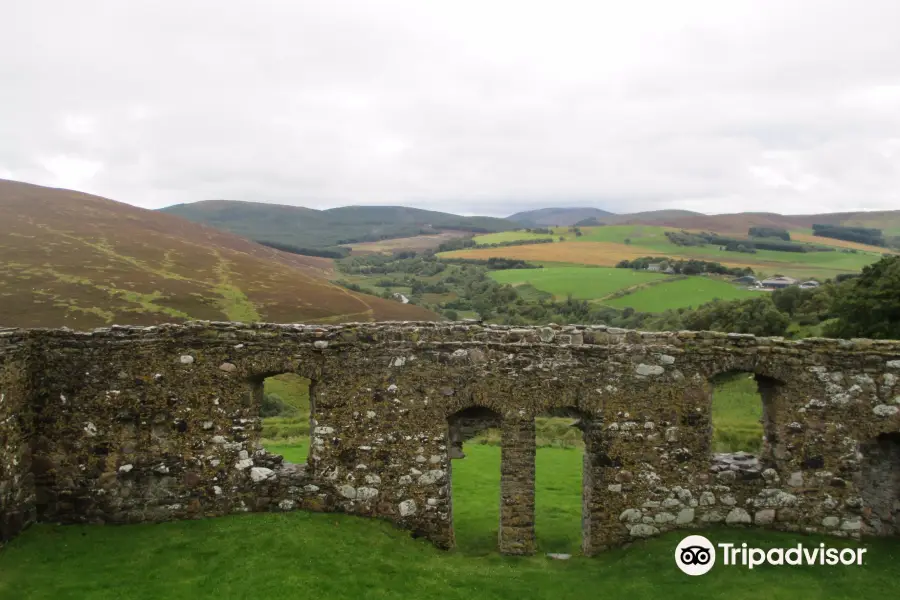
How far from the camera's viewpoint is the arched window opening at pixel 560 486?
1270 centimetres

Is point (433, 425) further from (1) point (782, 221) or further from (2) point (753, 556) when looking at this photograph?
(1) point (782, 221)

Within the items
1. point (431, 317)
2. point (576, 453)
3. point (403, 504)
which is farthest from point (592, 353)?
point (431, 317)

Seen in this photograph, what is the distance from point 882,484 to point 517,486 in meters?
7.39

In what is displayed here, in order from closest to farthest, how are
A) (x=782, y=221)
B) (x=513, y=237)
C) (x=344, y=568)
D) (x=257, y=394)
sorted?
(x=344, y=568)
(x=257, y=394)
(x=513, y=237)
(x=782, y=221)

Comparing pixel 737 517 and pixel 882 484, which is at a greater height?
pixel 882 484

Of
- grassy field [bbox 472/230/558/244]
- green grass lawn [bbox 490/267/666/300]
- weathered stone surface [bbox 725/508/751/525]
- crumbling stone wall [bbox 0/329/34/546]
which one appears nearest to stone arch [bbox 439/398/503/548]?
weathered stone surface [bbox 725/508/751/525]

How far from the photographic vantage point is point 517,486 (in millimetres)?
11711

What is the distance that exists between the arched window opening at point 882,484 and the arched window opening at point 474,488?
755 centimetres

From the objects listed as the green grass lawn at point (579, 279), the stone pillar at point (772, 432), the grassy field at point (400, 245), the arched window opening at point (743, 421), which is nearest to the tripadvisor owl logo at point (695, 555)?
the arched window opening at point (743, 421)

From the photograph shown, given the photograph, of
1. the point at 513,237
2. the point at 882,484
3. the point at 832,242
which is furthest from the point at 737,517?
the point at 513,237

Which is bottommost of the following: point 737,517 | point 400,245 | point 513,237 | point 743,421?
point 743,421

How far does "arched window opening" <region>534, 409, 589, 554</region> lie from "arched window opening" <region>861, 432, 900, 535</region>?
5652 mm

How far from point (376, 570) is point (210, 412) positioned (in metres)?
4.66

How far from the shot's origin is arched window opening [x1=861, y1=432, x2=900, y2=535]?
1162 centimetres
